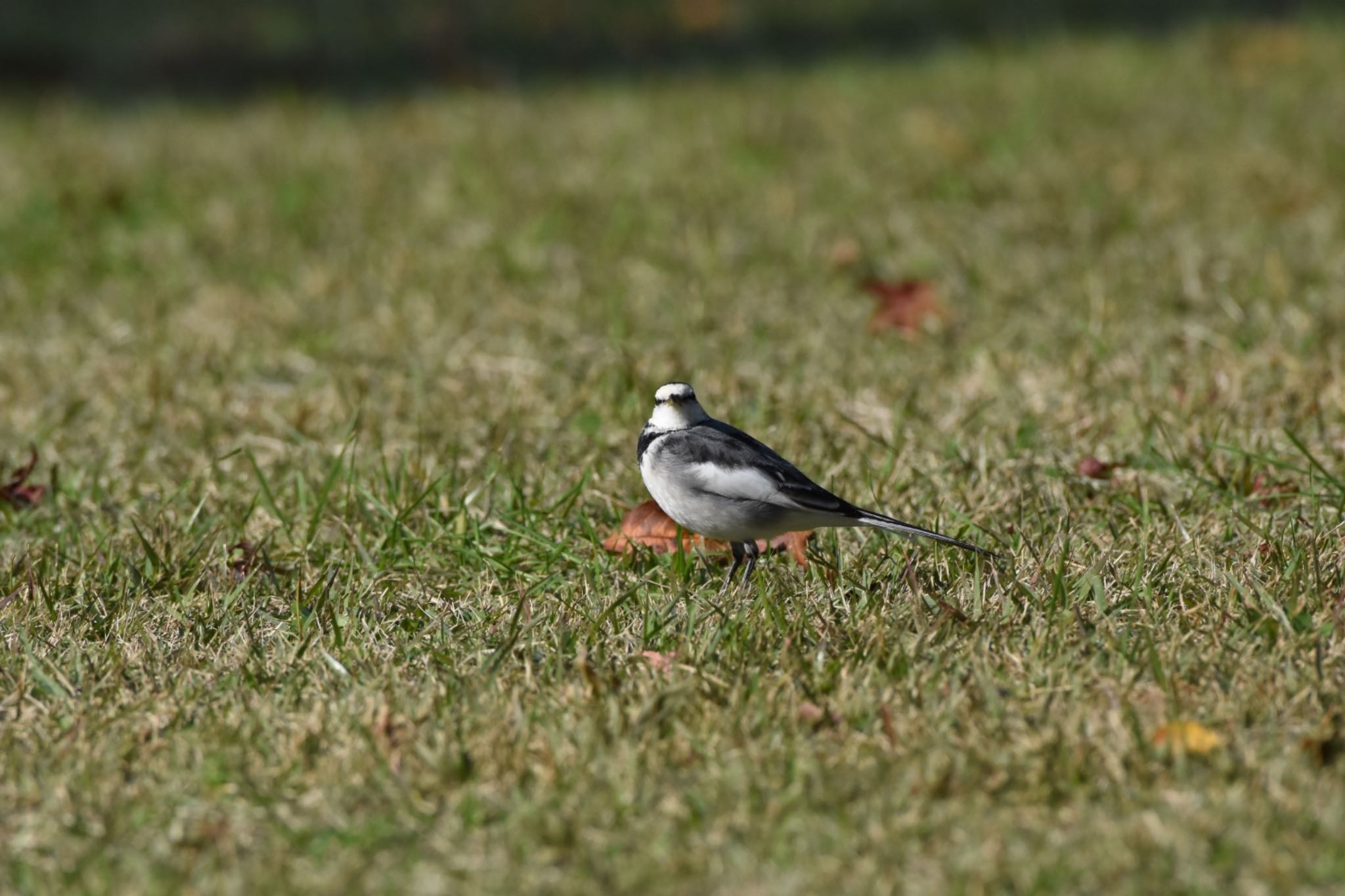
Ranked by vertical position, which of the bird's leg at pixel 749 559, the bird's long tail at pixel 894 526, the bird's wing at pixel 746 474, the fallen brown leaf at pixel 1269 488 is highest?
the bird's wing at pixel 746 474

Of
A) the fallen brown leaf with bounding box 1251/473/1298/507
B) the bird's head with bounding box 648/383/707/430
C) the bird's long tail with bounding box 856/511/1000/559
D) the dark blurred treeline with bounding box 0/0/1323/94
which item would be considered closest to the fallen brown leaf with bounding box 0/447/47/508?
the bird's head with bounding box 648/383/707/430

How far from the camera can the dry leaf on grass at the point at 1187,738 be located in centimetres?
266

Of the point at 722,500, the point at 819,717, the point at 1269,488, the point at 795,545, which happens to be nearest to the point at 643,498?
the point at 795,545

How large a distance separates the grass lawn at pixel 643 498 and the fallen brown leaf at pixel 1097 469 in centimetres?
6

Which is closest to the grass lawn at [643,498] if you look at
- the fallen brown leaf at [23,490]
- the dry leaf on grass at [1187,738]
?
the dry leaf on grass at [1187,738]

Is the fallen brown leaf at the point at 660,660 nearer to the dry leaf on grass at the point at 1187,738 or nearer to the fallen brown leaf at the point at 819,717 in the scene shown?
the fallen brown leaf at the point at 819,717

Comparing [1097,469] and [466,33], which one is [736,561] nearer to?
[1097,469]

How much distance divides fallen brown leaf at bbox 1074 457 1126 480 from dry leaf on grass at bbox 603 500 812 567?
29.4 inches

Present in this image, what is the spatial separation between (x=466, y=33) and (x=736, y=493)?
795 centimetres

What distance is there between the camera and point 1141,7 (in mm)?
10672

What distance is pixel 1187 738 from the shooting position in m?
2.68

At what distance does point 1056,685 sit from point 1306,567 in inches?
27.9


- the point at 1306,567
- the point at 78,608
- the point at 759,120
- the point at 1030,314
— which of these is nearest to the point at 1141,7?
the point at 759,120

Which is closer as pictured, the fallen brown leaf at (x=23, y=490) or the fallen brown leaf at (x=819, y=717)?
the fallen brown leaf at (x=819, y=717)
